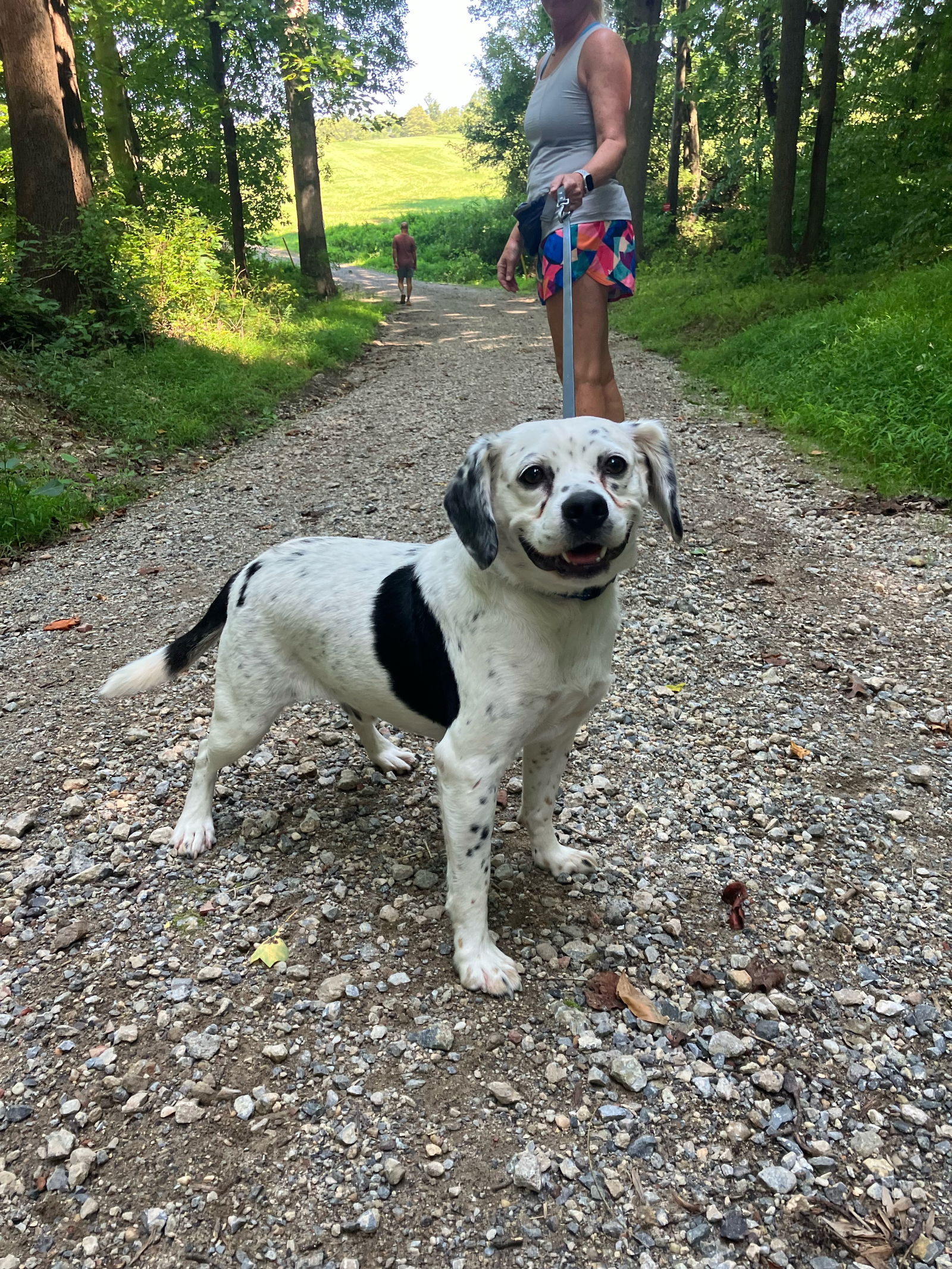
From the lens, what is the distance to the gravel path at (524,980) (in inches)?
67.9

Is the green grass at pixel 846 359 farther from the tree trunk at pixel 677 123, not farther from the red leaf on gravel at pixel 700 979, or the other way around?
the tree trunk at pixel 677 123

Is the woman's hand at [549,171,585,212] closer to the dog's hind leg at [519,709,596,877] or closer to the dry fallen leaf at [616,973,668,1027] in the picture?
the dog's hind leg at [519,709,596,877]

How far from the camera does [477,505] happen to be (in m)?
2.17

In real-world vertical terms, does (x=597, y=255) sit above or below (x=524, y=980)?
above

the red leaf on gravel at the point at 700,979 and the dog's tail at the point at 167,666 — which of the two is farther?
the dog's tail at the point at 167,666

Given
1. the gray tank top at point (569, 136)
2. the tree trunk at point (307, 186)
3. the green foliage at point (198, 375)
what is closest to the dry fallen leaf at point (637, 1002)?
the gray tank top at point (569, 136)

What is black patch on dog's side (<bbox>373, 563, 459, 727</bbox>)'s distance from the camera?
93.1 inches

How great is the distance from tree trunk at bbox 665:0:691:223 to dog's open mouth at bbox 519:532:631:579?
2377cm

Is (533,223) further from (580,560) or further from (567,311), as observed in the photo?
(580,560)

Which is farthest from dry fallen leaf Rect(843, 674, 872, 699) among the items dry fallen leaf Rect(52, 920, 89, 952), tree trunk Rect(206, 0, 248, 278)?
tree trunk Rect(206, 0, 248, 278)

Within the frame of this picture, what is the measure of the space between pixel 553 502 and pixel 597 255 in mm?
2568

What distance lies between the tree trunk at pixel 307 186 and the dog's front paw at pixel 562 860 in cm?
1617

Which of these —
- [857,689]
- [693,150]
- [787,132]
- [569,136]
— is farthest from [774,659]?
[693,150]

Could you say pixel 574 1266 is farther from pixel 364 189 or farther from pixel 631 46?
pixel 364 189
